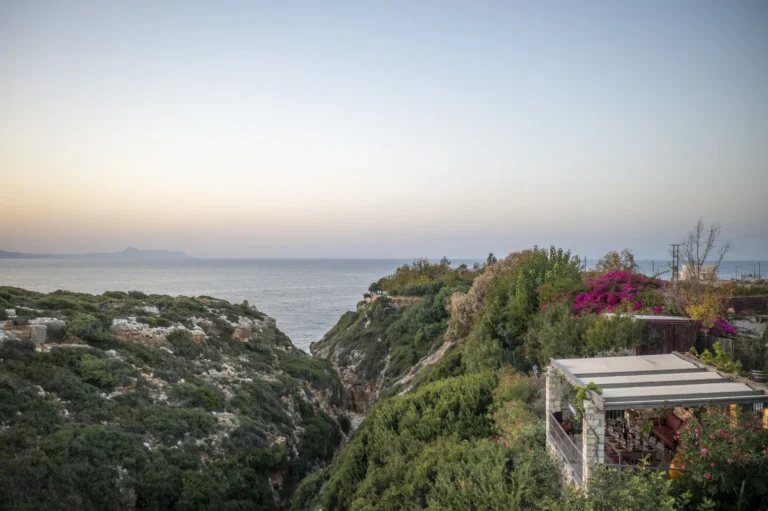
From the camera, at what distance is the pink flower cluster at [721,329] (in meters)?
12.3

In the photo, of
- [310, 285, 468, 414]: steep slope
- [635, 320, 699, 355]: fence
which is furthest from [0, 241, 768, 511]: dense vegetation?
[310, 285, 468, 414]: steep slope

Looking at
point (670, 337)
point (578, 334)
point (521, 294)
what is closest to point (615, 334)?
point (670, 337)

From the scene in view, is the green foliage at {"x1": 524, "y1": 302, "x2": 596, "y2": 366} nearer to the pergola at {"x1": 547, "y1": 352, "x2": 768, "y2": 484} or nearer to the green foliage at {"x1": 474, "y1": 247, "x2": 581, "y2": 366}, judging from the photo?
the green foliage at {"x1": 474, "y1": 247, "x2": 581, "y2": 366}

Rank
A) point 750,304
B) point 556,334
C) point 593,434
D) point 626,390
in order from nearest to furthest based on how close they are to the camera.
A: point 593,434 → point 626,390 → point 556,334 → point 750,304

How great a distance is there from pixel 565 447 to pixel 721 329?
665 centimetres

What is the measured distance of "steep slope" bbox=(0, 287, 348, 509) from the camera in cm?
1338

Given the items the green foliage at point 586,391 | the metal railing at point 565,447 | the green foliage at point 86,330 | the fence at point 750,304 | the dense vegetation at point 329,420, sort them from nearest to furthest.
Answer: the green foliage at point 586,391 < the metal railing at point 565,447 < the dense vegetation at point 329,420 < the fence at point 750,304 < the green foliage at point 86,330

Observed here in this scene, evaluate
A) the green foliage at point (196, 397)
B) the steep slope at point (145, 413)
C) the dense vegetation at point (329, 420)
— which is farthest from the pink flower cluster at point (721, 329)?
the green foliage at point (196, 397)

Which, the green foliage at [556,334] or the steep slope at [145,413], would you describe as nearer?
the steep slope at [145,413]

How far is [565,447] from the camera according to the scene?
9750 mm

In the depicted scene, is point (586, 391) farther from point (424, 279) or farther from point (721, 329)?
point (424, 279)

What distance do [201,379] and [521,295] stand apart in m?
16.6

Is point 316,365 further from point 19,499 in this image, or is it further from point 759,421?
point 759,421

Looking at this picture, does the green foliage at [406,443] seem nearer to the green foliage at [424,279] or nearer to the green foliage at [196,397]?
the green foliage at [196,397]
